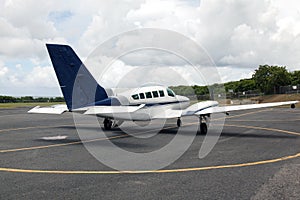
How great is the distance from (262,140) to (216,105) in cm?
504

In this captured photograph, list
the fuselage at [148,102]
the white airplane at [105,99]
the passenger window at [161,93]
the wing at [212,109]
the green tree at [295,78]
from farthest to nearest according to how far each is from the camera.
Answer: the green tree at [295,78]
the passenger window at [161,93]
the wing at [212,109]
the fuselage at [148,102]
the white airplane at [105,99]

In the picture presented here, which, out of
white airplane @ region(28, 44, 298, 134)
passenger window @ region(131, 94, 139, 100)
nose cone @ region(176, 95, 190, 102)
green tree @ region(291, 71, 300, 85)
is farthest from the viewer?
green tree @ region(291, 71, 300, 85)

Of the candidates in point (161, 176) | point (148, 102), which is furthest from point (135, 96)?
point (161, 176)

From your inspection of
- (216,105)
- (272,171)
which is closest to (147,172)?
(272,171)

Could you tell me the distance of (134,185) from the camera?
7.82 m

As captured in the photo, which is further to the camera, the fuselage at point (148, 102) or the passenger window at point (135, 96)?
the passenger window at point (135, 96)

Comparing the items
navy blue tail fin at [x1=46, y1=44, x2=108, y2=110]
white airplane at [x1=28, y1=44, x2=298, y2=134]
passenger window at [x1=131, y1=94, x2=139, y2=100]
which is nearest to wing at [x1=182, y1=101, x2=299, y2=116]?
white airplane at [x1=28, y1=44, x2=298, y2=134]

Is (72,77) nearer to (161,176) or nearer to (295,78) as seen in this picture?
(161,176)

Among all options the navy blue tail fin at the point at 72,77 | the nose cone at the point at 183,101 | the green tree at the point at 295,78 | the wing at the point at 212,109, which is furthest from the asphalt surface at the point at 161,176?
the green tree at the point at 295,78

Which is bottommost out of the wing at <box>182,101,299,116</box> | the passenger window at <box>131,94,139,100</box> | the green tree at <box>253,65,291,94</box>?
the wing at <box>182,101,299,116</box>

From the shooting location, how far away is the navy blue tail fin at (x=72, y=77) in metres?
17.1

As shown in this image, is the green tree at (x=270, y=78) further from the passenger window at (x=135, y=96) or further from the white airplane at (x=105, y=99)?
the passenger window at (x=135, y=96)

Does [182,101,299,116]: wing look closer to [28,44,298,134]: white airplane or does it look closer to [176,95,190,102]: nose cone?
[28,44,298,134]: white airplane

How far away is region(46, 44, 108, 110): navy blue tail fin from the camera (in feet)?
56.1
